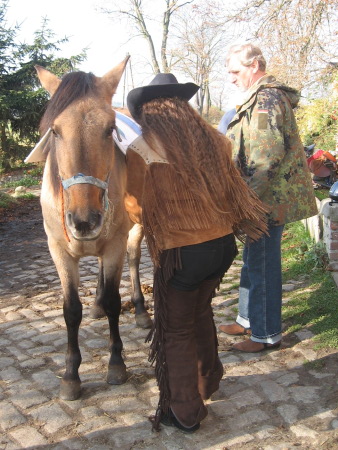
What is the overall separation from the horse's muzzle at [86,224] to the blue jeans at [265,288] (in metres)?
1.46

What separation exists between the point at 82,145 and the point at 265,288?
188 cm

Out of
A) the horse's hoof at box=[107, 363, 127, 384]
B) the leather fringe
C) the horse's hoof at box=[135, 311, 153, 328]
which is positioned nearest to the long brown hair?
the leather fringe

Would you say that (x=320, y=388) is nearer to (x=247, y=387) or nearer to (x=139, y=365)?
(x=247, y=387)

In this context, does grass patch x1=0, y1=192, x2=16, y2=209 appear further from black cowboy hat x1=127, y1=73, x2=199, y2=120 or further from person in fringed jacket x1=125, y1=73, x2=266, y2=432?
black cowboy hat x1=127, y1=73, x2=199, y2=120

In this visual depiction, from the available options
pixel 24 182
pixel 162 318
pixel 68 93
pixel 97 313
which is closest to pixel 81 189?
pixel 68 93

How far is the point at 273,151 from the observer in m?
3.27

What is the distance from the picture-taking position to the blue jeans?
3590 mm

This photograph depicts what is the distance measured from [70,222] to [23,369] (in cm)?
165

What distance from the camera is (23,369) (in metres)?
3.59

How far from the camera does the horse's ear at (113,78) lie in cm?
307

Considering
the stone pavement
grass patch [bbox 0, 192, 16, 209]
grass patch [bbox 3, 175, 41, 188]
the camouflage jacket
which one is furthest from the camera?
grass patch [bbox 3, 175, 41, 188]

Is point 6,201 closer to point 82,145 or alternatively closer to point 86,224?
point 82,145

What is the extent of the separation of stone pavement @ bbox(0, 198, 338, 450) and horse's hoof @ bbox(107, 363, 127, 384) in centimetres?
5

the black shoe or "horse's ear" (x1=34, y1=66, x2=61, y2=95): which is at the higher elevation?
"horse's ear" (x1=34, y1=66, x2=61, y2=95)
